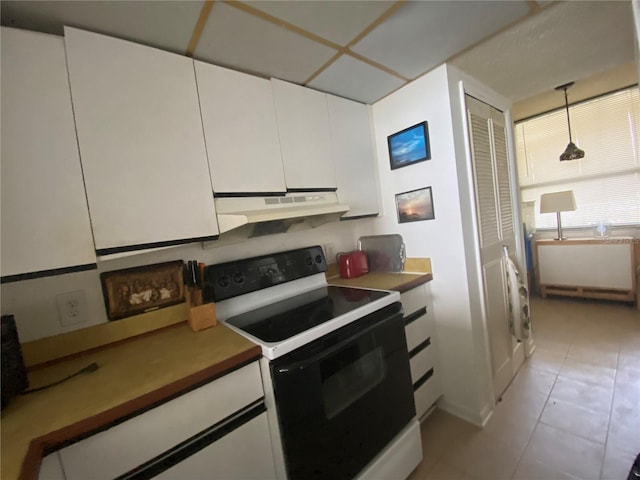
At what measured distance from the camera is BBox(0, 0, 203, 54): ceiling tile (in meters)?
0.83

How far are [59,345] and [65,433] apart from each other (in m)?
0.58

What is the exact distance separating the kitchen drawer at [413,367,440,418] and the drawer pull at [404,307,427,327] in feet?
1.12

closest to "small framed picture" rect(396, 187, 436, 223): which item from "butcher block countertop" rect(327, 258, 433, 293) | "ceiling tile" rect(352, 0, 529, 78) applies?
"butcher block countertop" rect(327, 258, 433, 293)

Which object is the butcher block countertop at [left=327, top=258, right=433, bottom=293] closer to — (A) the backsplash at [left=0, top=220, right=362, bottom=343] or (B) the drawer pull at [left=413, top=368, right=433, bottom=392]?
(B) the drawer pull at [left=413, top=368, right=433, bottom=392]

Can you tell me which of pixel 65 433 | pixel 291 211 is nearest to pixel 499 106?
pixel 291 211

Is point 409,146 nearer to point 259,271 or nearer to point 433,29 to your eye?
point 433,29

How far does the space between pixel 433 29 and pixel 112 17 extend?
1.22 metres

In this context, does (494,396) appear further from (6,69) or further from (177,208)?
(6,69)

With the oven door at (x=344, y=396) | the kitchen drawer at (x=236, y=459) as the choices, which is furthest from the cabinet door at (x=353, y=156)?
the kitchen drawer at (x=236, y=459)

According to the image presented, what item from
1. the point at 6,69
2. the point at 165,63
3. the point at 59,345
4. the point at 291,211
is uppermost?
the point at 165,63

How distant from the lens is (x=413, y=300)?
1.52 m

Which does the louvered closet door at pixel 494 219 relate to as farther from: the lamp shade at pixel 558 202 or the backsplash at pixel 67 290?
the lamp shade at pixel 558 202

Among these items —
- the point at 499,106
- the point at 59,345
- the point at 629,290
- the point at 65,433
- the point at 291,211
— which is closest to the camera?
the point at 65,433

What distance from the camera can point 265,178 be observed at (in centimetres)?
130
